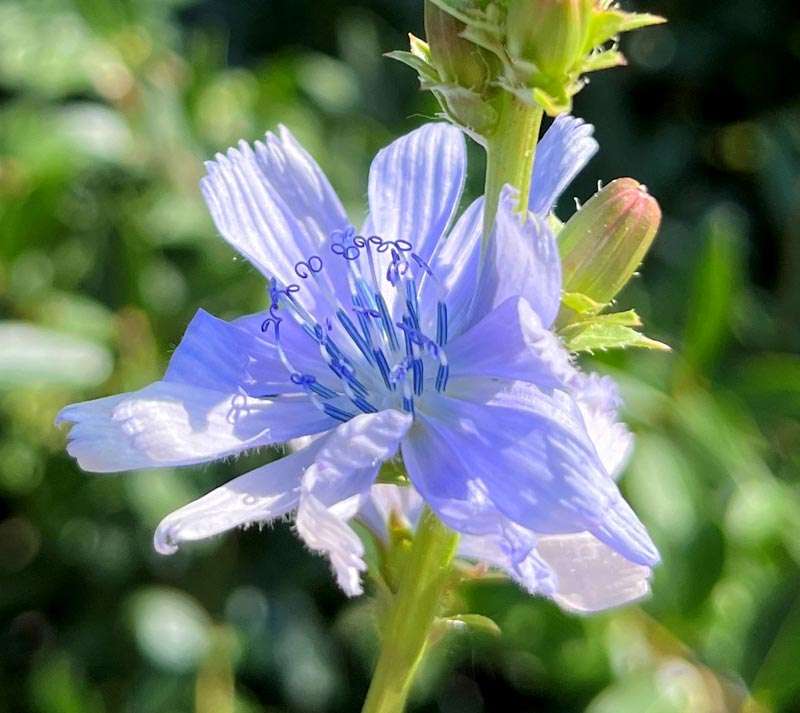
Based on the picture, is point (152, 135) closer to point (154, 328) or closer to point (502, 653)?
point (154, 328)

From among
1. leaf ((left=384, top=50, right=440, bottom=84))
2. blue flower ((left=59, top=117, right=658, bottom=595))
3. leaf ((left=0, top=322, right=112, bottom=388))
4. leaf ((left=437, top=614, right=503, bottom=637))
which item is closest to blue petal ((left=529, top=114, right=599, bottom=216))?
blue flower ((left=59, top=117, right=658, bottom=595))

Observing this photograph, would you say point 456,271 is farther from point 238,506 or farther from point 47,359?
point 47,359

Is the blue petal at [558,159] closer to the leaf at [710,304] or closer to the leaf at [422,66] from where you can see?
the leaf at [422,66]

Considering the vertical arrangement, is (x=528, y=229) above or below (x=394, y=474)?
above

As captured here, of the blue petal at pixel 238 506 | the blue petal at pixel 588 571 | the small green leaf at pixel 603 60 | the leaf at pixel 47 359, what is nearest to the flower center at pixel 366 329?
→ the blue petal at pixel 238 506

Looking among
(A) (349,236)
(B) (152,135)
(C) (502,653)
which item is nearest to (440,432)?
(A) (349,236)

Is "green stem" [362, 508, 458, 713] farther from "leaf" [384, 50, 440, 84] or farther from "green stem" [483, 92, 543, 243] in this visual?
"leaf" [384, 50, 440, 84]

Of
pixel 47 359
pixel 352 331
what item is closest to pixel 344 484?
pixel 352 331
